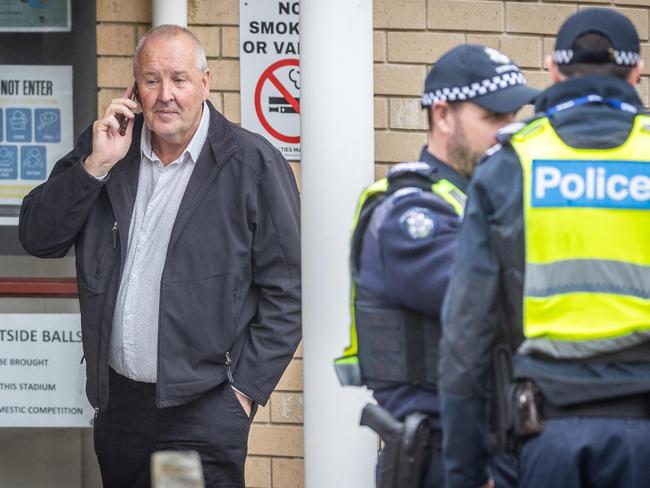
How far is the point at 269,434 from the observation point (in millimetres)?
6156

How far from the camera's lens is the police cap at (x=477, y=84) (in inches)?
150

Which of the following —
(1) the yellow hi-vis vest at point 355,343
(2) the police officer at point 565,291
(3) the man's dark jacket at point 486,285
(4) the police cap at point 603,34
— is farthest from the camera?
(1) the yellow hi-vis vest at point 355,343

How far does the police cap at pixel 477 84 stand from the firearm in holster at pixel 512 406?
0.71 metres

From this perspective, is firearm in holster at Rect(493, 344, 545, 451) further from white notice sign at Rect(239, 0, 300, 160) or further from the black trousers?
white notice sign at Rect(239, 0, 300, 160)

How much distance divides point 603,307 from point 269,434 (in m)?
3.07

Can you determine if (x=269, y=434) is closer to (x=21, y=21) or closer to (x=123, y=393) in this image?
(x=123, y=393)

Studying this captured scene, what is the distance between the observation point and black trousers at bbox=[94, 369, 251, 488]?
15.6 ft

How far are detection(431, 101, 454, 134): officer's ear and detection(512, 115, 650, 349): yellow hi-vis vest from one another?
0.54 m

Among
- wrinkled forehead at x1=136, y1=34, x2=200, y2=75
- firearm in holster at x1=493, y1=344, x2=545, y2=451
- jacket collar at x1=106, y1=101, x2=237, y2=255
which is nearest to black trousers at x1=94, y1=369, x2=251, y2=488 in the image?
jacket collar at x1=106, y1=101, x2=237, y2=255

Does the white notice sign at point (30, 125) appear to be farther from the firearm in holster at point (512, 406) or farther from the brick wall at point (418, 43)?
the firearm in holster at point (512, 406)

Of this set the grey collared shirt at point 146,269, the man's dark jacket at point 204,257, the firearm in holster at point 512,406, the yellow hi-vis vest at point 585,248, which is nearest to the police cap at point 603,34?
the yellow hi-vis vest at point 585,248

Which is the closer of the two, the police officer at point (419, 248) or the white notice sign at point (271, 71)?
the police officer at point (419, 248)

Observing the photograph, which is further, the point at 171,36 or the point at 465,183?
the point at 171,36

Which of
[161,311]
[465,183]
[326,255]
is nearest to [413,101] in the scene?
[326,255]
